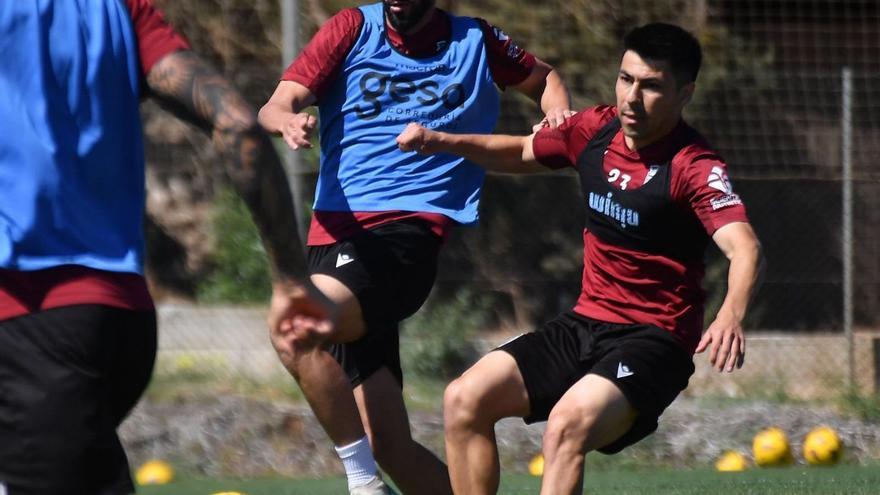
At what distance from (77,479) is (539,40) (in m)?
8.16

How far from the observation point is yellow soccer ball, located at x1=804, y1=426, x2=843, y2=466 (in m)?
8.17

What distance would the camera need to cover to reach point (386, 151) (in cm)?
558

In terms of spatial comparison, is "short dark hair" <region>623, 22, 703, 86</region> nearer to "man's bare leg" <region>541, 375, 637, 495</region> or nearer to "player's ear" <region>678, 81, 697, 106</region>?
"player's ear" <region>678, 81, 697, 106</region>

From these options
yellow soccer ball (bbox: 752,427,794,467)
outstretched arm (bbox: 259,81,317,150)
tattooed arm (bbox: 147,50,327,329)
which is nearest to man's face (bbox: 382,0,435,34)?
outstretched arm (bbox: 259,81,317,150)

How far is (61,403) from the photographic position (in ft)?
9.53

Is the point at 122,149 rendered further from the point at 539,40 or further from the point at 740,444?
the point at 539,40

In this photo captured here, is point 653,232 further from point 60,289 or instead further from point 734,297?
point 60,289

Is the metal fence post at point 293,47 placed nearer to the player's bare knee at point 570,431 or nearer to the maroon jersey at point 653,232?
the maroon jersey at point 653,232

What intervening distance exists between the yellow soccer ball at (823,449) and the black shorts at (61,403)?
588 cm

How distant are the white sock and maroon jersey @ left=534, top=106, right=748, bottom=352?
0.91 m

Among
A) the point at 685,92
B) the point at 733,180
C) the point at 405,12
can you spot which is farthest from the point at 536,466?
the point at 685,92

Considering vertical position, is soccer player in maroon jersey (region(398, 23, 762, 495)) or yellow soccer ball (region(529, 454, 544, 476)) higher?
soccer player in maroon jersey (region(398, 23, 762, 495))

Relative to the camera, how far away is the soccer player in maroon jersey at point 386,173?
5457 mm

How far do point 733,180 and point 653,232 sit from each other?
5226 mm
